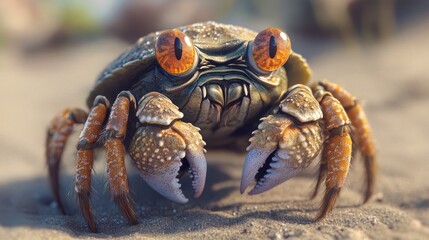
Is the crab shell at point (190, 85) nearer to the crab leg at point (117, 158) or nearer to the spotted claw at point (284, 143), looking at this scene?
the crab leg at point (117, 158)

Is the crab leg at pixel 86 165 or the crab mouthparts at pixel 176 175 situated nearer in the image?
the crab mouthparts at pixel 176 175

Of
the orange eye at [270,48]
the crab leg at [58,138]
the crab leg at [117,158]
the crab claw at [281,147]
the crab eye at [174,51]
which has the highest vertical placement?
the orange eye at [270,48]

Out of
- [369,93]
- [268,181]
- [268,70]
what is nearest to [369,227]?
[268,181]

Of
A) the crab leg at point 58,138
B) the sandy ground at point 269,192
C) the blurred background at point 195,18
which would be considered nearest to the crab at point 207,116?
the sandy ground at point 269,192

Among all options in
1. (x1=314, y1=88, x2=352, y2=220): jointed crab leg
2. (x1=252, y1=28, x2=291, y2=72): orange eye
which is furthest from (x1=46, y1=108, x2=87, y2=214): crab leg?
(x1=314, y1=88, x2=352, y2=220): jointed crab leg

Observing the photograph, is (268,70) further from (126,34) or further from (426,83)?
(126,34)

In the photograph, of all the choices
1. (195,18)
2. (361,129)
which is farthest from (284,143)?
(195,18)
